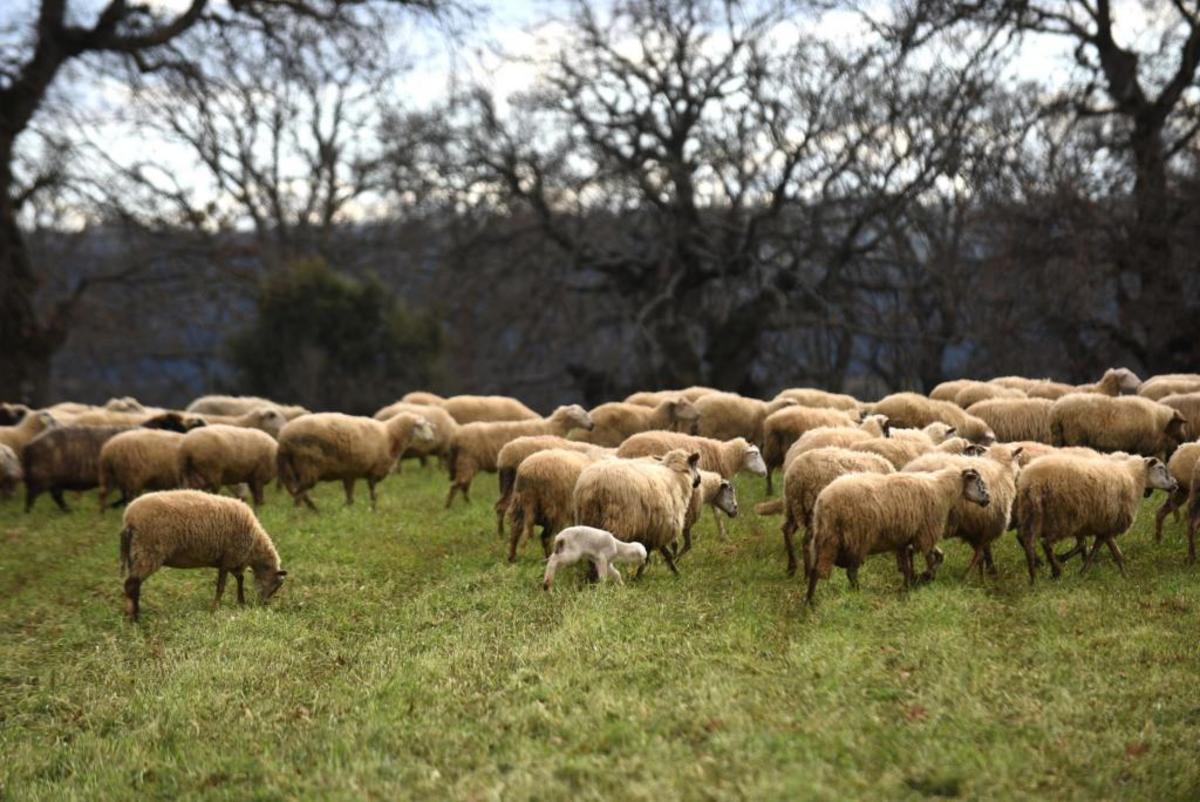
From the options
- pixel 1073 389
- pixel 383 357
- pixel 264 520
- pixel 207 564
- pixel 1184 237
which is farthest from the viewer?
pixel 383 357

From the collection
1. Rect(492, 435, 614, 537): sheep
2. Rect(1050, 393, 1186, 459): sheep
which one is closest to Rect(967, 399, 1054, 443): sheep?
Rect(1050, 393, 1186, 459): sheep

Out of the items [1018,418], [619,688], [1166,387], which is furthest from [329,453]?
[1166,387]

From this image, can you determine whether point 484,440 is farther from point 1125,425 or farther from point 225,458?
point 1125,425

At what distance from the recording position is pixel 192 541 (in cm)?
948

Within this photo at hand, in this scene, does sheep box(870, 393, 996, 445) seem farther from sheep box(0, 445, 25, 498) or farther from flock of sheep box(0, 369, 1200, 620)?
sheep box(0, 445, 25, 498)

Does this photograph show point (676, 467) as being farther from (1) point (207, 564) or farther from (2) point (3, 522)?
(2) point (3, 522)

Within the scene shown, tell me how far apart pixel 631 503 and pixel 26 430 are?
35.4ft

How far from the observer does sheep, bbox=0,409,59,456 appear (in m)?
16.1

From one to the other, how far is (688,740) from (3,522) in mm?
11097

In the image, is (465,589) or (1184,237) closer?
(465,589)

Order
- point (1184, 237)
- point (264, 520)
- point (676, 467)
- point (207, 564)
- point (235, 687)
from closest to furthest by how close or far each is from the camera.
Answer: point (235, 687) < point (207, 564) < point (676, 467) < point (264, 520) < point (1184, 237)

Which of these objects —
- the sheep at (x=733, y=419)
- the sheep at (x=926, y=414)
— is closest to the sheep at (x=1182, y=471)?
the sheep at (x=926, y=414)

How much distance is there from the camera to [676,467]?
1052 cm

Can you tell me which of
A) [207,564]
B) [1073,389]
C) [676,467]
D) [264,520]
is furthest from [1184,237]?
[207,564]
